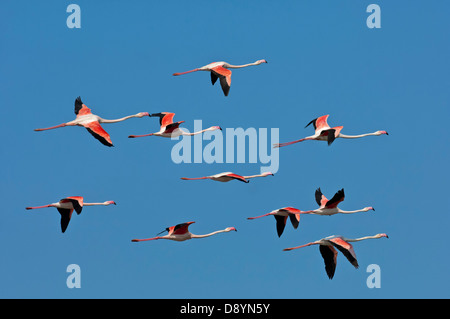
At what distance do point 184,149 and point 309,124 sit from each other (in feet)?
14.6

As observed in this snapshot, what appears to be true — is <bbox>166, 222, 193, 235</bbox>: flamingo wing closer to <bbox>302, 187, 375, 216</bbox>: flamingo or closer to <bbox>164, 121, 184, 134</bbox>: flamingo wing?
<bbox>164, 121, 184, 134</bbox>: flamingo wing

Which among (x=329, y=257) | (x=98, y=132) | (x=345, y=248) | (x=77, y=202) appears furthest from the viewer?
(x=329, y=257)

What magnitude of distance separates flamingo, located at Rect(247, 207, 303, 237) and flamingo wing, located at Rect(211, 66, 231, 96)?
14.6 feet

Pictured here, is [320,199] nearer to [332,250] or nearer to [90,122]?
[332,250]

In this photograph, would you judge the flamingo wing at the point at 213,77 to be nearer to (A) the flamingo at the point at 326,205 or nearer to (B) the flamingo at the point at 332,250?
(A) the flamingo at the point at 326,205

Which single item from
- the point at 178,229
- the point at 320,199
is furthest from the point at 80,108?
the point at 320,199

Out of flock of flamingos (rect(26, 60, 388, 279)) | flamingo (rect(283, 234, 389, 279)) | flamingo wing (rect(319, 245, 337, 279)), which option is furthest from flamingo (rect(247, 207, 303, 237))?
flamingo wing (rect(319, 245, 337, 279))

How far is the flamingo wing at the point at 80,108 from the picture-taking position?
38.5 meters

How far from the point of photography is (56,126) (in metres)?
38.0

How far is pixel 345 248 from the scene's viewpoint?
3622 cm

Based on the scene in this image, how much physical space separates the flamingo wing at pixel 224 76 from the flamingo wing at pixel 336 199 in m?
4.84

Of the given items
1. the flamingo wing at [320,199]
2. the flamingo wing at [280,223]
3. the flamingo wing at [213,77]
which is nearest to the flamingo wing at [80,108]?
the flamingo wing at [213,77]

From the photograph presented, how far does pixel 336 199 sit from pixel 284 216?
2.12 metres
